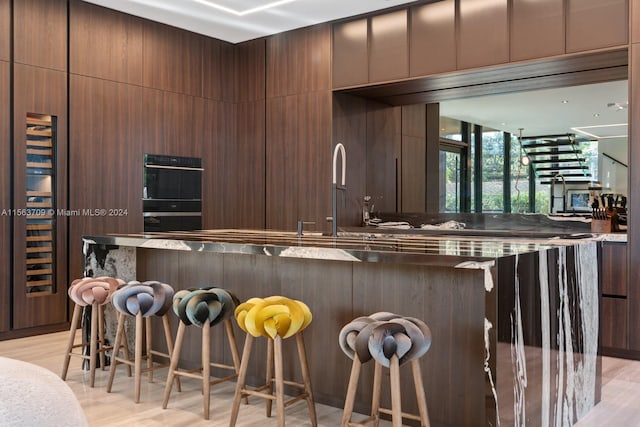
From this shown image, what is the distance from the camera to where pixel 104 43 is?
5.40m

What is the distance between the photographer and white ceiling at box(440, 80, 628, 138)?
461cm

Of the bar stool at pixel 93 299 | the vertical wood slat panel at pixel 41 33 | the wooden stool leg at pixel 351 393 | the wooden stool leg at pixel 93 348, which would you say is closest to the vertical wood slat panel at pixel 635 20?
the wooden stool leg at pixel 351 393

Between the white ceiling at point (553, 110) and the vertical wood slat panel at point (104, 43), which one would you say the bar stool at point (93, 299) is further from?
the white ceiling at point (553, 110)

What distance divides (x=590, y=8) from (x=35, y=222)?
4.65 metres

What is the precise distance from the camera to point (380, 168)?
620 centimetres

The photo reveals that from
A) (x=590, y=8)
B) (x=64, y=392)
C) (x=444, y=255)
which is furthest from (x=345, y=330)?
(x=590, y=8)

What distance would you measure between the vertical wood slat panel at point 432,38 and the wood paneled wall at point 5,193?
339cm

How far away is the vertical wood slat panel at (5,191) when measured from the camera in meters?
4.71

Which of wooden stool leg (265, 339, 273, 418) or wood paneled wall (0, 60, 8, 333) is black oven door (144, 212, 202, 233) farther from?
wooden stool leg (265, 339, 273, 418)

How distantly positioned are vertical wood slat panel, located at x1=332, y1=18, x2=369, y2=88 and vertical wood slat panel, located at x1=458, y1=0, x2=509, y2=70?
3.23 ft

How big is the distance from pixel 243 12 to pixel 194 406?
380cm

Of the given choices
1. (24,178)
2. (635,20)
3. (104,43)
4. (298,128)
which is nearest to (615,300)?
(635,20)

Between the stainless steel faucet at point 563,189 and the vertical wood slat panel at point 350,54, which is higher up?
the vertical wood slat panel at point 350,54

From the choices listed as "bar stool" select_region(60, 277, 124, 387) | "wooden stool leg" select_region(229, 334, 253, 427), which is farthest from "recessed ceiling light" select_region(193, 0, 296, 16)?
"wooden stool leg" select_region(229, 334, 253, 427)
